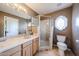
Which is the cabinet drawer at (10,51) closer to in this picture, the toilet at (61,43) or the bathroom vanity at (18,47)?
the bathroom vanity at (18,47)

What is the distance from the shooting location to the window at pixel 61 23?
206cm

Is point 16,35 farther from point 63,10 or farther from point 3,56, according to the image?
point 63,10

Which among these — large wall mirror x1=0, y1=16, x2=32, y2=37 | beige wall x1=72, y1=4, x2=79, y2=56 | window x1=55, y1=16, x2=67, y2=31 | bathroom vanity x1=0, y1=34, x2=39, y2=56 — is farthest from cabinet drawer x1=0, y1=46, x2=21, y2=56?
beige wall x1=72, y1=4, x2=79, y2=56

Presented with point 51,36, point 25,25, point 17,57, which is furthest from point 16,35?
point 51,36

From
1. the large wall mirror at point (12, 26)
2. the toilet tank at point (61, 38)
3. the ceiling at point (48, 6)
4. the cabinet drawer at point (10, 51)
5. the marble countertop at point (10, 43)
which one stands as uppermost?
the ceiling at point (48, 6)

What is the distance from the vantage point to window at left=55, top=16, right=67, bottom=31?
2.06m

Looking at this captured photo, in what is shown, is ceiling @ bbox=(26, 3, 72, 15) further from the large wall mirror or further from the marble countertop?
the marble countertop

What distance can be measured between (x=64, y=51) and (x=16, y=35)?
109 cm

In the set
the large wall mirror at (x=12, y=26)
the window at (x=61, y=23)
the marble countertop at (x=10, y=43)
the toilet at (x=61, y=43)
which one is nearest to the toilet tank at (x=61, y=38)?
the toilet at (x=61, y=43)

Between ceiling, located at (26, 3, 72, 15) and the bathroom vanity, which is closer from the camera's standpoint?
the bathroom vanity

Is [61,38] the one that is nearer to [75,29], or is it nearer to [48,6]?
[75,29]

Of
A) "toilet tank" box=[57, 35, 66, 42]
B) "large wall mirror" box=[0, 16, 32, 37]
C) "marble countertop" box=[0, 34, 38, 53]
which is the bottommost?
"marble countertop" box=[0, 34, 38, 53]

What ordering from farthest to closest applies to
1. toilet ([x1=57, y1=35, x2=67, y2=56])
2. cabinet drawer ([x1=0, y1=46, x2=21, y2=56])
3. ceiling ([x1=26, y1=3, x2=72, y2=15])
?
toilet ([x1=57, y1=35, x2=67, y2=56]) → ceiling ([x1=26, y1=3, x2=72, y2=15]) → cabinet drawer ([x1=0, y1=46, x2=21, y2=56])

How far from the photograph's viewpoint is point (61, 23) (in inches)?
82.0
